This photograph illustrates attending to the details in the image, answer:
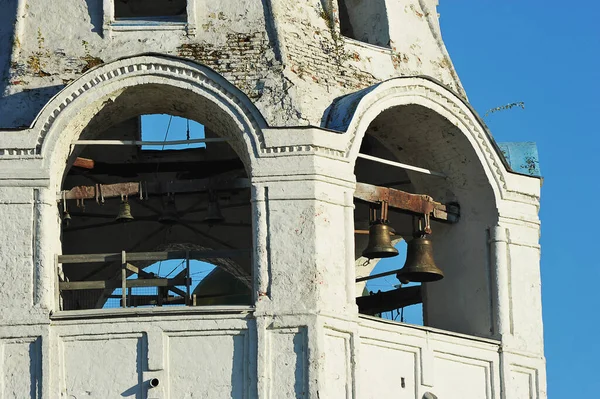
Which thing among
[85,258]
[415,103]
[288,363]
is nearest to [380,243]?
[415,103]

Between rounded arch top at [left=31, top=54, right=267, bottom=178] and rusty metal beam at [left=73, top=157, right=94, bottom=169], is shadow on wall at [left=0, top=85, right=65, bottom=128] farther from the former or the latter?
rusty metal beam at [left=73, top=157, right=94, bottom=169]

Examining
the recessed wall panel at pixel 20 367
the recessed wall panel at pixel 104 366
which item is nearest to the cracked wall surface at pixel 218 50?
the recessed wall panel at pixel 20 367

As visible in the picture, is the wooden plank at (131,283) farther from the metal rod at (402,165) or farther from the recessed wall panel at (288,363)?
the metal rod at (402,165)

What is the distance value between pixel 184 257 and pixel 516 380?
439 centimetres

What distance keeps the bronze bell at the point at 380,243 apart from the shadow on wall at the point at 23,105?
4.14 m

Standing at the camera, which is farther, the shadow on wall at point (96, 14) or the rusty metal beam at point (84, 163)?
the rusty metal beam at point (84, 163)

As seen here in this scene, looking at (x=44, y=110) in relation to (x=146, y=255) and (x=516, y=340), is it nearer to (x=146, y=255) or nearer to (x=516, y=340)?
(x=146, y=255)

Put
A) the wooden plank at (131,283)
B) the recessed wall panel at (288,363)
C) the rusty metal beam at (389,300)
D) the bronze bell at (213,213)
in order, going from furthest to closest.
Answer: the rusty metal beam at (389,300) → the bronze bell at (213,213) → the wooden plank at (131,283) → the recessed wall panel at (288,363)

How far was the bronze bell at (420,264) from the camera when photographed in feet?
94.3

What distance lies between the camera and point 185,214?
106 ft

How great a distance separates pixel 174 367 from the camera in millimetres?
26922

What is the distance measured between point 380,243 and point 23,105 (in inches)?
179

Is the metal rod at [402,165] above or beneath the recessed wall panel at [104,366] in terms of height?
above

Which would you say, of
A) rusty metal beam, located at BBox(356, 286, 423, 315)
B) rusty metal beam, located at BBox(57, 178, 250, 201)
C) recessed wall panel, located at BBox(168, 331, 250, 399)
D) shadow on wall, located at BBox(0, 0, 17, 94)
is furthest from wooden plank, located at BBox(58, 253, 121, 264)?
rusty metal beam, located at BBox(356, 286, 423, 315)
